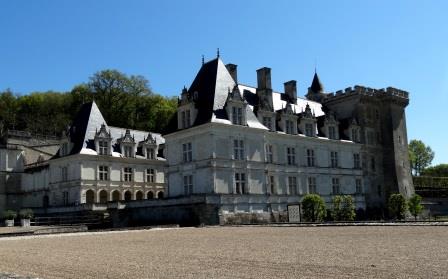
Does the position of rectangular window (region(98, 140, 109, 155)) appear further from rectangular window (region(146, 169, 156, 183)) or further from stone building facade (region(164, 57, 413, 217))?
stone building facade (region(164, 57, 413, 217))

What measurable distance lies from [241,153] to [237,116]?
2.88 meters

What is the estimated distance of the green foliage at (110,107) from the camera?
74125 millimetres

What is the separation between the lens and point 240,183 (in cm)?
3966

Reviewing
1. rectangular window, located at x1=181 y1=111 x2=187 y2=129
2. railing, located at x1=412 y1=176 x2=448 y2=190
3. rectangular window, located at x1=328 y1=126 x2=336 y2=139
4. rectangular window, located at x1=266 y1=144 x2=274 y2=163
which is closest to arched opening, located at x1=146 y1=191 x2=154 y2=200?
rectangular window, located at x1=181 y1=111 x2=187 y2=129

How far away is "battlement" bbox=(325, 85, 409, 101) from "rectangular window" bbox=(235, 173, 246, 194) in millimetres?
18962

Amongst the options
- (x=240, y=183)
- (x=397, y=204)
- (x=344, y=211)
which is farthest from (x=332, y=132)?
(x=240, y=183)

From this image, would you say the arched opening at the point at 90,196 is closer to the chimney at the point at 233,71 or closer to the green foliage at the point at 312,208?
the chimney at the point at 233,71

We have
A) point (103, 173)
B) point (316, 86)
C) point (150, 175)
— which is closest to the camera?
point (103, 173)

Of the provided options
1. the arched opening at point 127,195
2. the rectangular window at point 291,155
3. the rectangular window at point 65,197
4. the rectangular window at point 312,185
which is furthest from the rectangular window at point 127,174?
the rectangular window at point 312,185

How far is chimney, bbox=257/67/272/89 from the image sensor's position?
1854 inches

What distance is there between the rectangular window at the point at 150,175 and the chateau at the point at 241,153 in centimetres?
10

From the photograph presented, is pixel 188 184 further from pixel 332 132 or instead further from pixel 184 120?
pixel 332 132

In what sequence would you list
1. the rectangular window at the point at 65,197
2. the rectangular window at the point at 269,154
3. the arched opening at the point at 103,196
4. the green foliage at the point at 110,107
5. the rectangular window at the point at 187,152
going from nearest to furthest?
the rectangular window at the point at 187,152 < the rectangular window at the point at 269,154 < the rectangular window at the point at 65,197 < the arched opening at the point at 103,196 < the green foliage at the point at 110,107

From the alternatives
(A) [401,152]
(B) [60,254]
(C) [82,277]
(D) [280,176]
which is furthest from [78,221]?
(A) [401,152]
